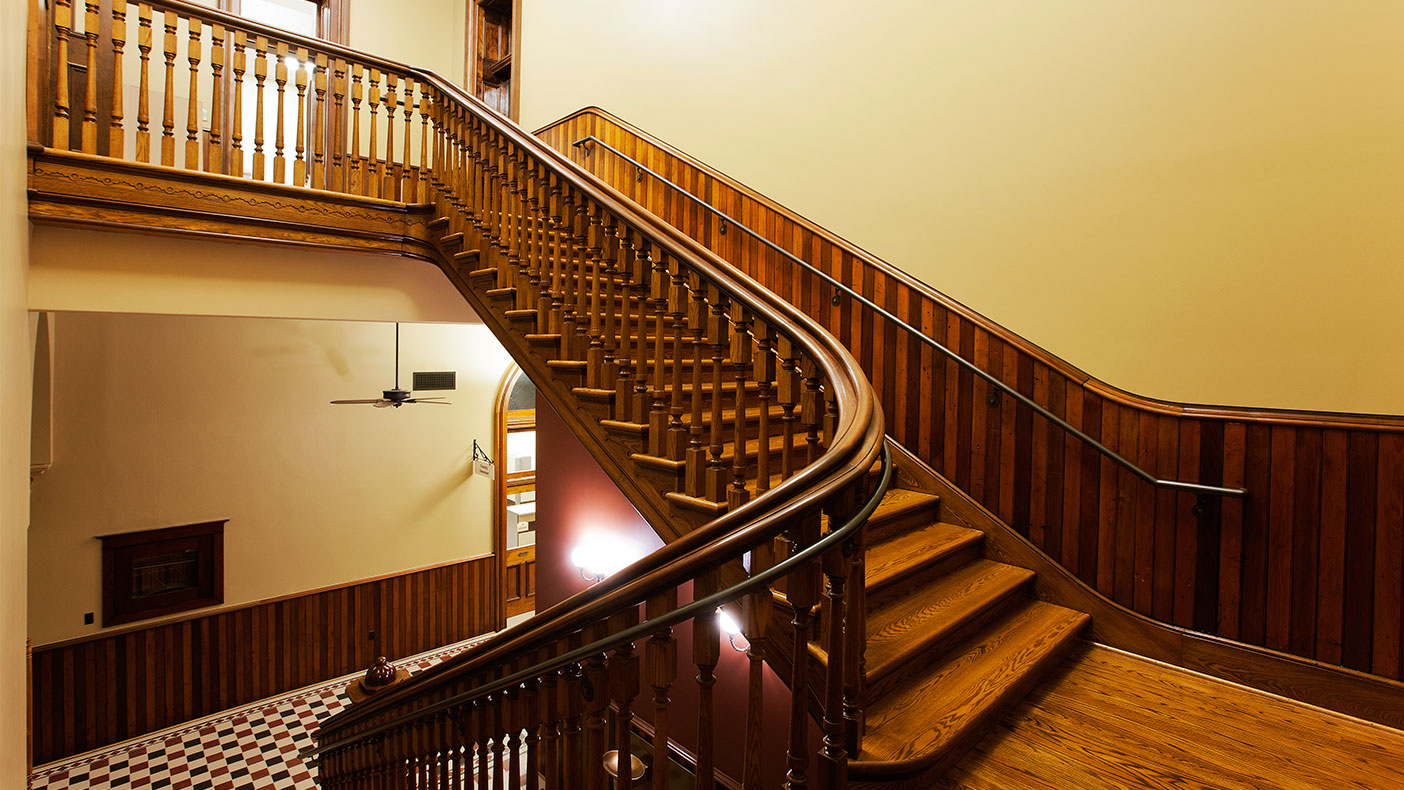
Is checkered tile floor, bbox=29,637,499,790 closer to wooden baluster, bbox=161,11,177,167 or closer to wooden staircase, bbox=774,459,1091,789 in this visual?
wooden baluster, bbox=161,11,177,167

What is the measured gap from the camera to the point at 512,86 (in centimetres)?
598

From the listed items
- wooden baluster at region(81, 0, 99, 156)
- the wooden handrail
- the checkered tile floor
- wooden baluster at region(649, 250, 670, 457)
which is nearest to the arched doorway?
the checkered tile floor

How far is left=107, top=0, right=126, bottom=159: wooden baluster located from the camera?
Answer: 2.89 m

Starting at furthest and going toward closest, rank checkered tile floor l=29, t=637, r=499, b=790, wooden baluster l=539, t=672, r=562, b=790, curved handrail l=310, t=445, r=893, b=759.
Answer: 1. checkered tile floor l=29, t=637, r=499, b=790
2. wooden baluster l=539, t=672, r=562, b=790
3. curved handrail l=310, t=445, r=893, b=759

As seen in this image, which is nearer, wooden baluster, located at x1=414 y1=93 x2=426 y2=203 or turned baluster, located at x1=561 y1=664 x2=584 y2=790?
turned baluster, located at x1=561 y1=664 x2=584 y2=790

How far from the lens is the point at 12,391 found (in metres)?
2.09

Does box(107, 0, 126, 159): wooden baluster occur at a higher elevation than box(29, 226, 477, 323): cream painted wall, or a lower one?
higher

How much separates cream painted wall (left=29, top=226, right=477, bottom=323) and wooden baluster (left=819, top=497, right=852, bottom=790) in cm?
320

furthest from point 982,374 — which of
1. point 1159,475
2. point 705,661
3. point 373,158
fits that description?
point 373,158

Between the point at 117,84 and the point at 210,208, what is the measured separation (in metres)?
0.59

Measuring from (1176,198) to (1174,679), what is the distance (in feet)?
5.72

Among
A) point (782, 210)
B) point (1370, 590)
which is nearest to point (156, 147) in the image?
point (782, 210)

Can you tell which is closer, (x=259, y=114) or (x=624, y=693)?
(x=624, y=693)

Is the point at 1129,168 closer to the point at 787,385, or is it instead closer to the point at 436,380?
the point at 787,385
